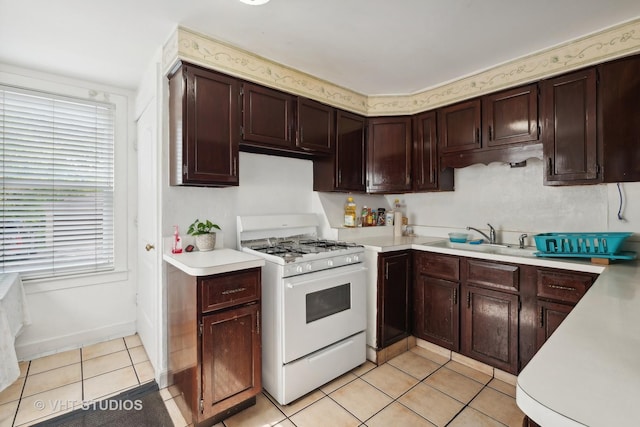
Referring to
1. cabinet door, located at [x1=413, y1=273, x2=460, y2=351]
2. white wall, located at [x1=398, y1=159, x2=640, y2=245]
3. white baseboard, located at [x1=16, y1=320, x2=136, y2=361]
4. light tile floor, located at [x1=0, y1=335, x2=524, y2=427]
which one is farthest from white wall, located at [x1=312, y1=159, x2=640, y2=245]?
white baseboard, located at [x1=16, y1=320, x2=136, y2=361]

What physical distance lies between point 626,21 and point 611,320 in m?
2.08

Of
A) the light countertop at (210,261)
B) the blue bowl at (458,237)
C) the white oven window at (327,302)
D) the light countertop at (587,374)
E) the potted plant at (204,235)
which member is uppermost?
the potted plant at (204,235)

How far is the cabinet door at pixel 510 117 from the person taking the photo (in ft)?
7.83

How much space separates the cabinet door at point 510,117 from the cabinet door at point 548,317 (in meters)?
1.23

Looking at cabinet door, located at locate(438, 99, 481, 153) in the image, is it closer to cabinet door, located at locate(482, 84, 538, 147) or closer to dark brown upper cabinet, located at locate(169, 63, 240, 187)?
cabinet door, located at locate(482, 84, 538, 147)

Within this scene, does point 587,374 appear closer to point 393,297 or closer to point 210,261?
point 210,261

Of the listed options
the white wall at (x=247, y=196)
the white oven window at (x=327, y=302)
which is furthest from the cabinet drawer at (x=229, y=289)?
the white wall at (x=247, y=196)

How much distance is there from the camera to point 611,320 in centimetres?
98

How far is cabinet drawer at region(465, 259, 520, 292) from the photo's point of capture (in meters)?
2.22

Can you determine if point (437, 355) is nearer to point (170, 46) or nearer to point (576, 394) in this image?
point (576, 394)

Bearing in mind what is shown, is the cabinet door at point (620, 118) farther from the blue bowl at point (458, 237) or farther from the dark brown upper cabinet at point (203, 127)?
the dark brown upper cabinet at point (203, 127)

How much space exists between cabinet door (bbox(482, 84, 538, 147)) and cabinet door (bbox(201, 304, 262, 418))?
2340 millimetres

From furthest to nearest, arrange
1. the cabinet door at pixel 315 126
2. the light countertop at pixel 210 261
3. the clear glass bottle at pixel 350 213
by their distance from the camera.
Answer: the clear glass bottle at pixel 350 213 < the cabinet door at pixel 315 126 < the light countertop at pixel 210 261

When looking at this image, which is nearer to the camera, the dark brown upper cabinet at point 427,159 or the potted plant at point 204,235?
the potted plant at point 204,235
